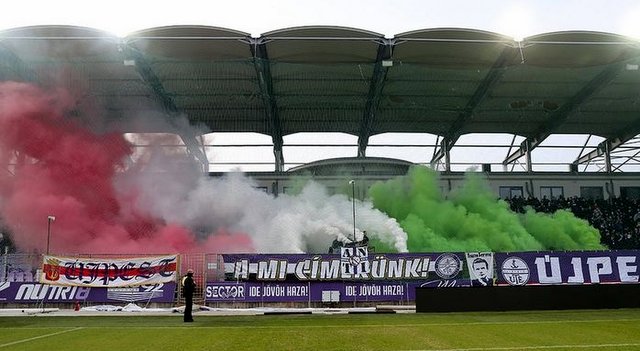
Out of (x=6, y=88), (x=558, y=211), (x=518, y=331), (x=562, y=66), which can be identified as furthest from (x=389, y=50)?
(x=518, y=331)

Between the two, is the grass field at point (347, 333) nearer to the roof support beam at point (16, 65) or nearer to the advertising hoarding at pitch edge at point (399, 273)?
the advertising hoarding at pitch edge at point (399, 273)

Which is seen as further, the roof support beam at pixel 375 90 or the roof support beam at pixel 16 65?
the roof support beam at pixel 375 90

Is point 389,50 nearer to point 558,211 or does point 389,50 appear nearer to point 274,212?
point 274,212

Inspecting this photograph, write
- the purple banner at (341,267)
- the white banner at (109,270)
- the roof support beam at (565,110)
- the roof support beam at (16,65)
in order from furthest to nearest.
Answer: the roof support beam at (565,110)
the roof support beam at (16,65)
the purple banner at (341,267)
the white banner at (109,270)

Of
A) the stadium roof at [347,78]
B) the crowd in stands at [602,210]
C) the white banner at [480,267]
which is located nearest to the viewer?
the white banner at [480,267]

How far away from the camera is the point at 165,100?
146 ft

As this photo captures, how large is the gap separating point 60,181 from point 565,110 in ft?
135

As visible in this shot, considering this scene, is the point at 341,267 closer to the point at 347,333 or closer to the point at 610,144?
the point at 347,333

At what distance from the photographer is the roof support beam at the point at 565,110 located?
143 ft

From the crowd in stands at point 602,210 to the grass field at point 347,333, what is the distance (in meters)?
32.7

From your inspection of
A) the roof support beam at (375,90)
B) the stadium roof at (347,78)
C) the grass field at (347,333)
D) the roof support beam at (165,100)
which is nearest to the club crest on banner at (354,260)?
the grass field at (347,333)

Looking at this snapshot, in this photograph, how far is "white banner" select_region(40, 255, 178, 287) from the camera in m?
26.5

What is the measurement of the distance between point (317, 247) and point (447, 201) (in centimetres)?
1240

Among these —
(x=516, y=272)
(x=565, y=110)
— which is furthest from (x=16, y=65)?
(x=565, y=110)
